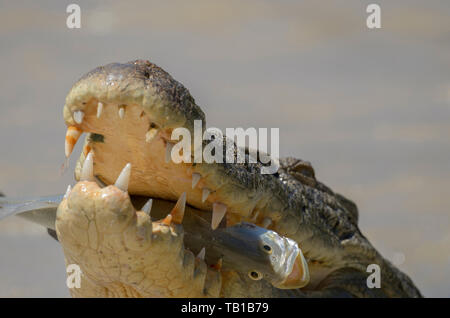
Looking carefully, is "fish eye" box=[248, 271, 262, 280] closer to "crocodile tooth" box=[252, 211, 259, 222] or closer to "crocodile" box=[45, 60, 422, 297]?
"crocodile" box=[45, 60, 422, 297]

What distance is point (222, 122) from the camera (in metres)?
9.44

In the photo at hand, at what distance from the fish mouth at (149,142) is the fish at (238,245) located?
2cm

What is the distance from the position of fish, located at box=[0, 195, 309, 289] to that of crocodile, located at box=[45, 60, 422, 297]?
5 cm

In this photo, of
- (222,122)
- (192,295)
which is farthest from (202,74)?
(192,295)

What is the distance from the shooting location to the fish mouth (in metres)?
2.59

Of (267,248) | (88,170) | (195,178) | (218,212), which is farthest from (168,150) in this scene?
(267,248)

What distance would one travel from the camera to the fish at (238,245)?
10.2ft

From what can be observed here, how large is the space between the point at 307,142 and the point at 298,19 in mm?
2931

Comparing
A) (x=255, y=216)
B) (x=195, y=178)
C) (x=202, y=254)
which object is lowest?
(x=202, y=254)

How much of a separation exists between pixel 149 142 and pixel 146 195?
22.9 inches

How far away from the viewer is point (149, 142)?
2752 millimetres

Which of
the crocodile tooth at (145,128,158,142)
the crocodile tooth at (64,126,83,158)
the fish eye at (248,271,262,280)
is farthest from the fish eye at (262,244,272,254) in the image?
the crocodile tooth at (64,126,83,158)

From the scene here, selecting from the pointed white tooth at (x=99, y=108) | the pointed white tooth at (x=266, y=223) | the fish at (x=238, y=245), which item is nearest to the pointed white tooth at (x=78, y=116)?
the pointed white tooth at (x=99, y=108)

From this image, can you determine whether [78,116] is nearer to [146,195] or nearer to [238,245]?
[146,195]
